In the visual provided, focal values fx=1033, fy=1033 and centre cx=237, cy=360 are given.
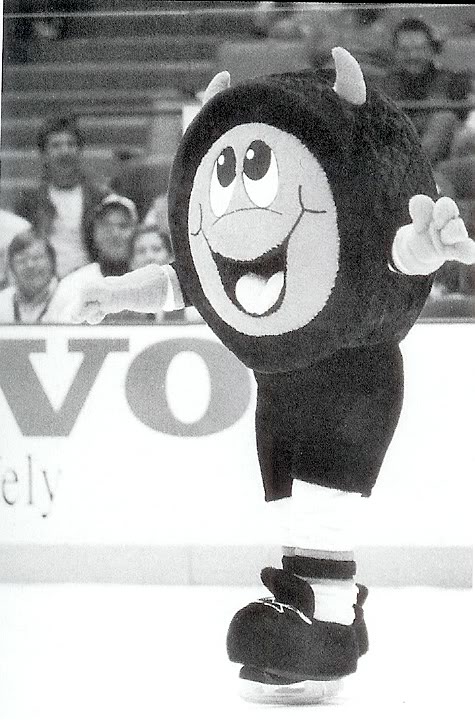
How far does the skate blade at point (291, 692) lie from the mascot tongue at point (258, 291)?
267mm

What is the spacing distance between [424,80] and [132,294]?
418 mm

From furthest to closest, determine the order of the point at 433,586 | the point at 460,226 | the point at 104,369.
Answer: the point at 104,369 < the point at 433,586 < the point at 460,226

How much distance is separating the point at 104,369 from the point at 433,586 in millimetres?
406

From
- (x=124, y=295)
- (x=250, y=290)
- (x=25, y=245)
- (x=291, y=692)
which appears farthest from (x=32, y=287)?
(x=291, y=692)

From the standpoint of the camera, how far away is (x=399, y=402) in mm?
748

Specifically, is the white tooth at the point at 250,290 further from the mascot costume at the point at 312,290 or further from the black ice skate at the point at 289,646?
the black ice skate at the point at 289,646

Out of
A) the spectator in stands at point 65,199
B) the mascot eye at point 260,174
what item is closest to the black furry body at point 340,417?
the mascot eye at point 260,174

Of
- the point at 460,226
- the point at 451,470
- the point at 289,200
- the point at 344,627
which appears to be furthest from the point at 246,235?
the point at 451,470

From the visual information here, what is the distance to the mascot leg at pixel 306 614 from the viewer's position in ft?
2.32

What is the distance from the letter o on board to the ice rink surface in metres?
0.18

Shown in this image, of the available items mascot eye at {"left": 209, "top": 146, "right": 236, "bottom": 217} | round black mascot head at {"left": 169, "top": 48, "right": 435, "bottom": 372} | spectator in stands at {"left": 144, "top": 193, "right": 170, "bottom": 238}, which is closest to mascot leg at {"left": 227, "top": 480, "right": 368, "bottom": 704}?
round black mascot head at {"left": 169, "top": 48, "right": 435, "bottom": 372}

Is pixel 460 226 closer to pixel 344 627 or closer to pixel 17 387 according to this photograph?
pixel 344 627

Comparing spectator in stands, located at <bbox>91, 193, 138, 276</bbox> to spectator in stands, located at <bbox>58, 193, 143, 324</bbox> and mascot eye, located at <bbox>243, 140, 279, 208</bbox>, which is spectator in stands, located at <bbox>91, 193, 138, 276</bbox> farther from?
mascot eye, located at <bbox>243, 140, 279, 208</bbox>

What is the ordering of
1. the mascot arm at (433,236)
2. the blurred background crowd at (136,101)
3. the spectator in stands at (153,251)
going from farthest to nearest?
1. the spectator in stands at (153,251)
2. the blurred background crowd at (136,101)
3. the mascot arm at (433,236)
